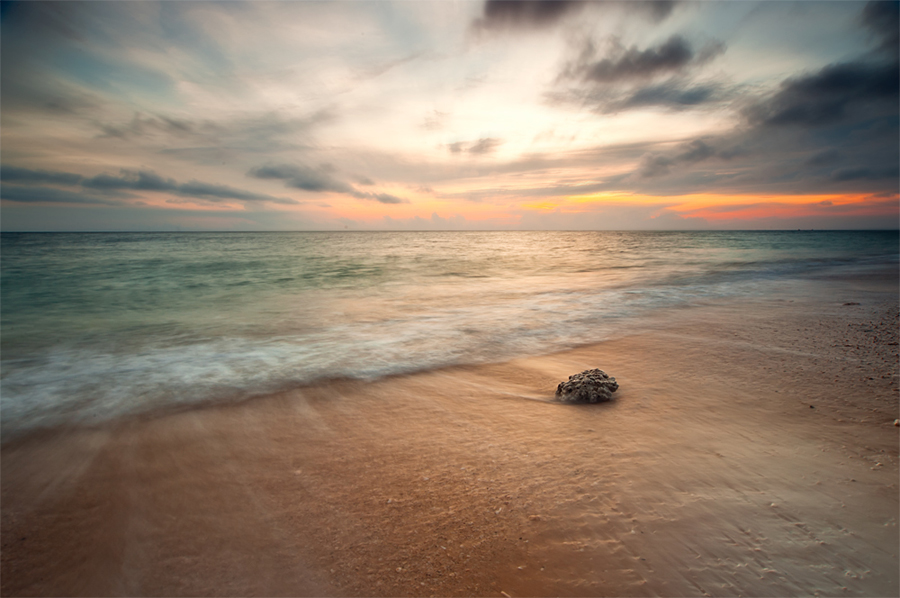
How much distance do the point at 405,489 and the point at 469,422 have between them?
103cm

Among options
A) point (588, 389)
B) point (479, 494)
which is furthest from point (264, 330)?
point (479, 494)

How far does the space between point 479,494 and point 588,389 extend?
1735mm

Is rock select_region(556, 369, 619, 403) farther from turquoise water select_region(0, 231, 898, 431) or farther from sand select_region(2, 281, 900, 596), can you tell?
turquoise water select_region(0, 231, 898, 431)

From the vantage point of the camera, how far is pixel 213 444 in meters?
3.23

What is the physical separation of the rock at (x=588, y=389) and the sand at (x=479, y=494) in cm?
13

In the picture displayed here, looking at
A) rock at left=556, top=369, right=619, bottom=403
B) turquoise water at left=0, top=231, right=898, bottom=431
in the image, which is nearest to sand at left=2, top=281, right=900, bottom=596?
rock at left=556, top=369, right=619, bottom=403

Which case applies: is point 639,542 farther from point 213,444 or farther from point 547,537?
point 213,444

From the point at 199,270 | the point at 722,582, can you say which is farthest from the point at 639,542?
the point at 199,270

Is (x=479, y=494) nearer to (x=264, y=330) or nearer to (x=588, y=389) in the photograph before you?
(x=588, y=389)

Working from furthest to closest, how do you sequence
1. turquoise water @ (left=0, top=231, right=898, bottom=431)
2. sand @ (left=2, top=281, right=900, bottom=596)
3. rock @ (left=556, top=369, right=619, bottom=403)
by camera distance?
turquoise water @ (left=0, top=231, right=898, bottom=431) → rock @ (left=556, top=369, right=619, bottom=403) → sand @ (left=2, top=281, right=900, bottom=596)

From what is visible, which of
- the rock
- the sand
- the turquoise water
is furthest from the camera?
the turquoise water

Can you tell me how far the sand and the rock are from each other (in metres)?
0.13

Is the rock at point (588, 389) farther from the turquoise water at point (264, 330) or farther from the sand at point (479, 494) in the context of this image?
the turquoise water at point (264, 330)

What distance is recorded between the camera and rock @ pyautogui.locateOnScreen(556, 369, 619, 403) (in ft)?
12.1
